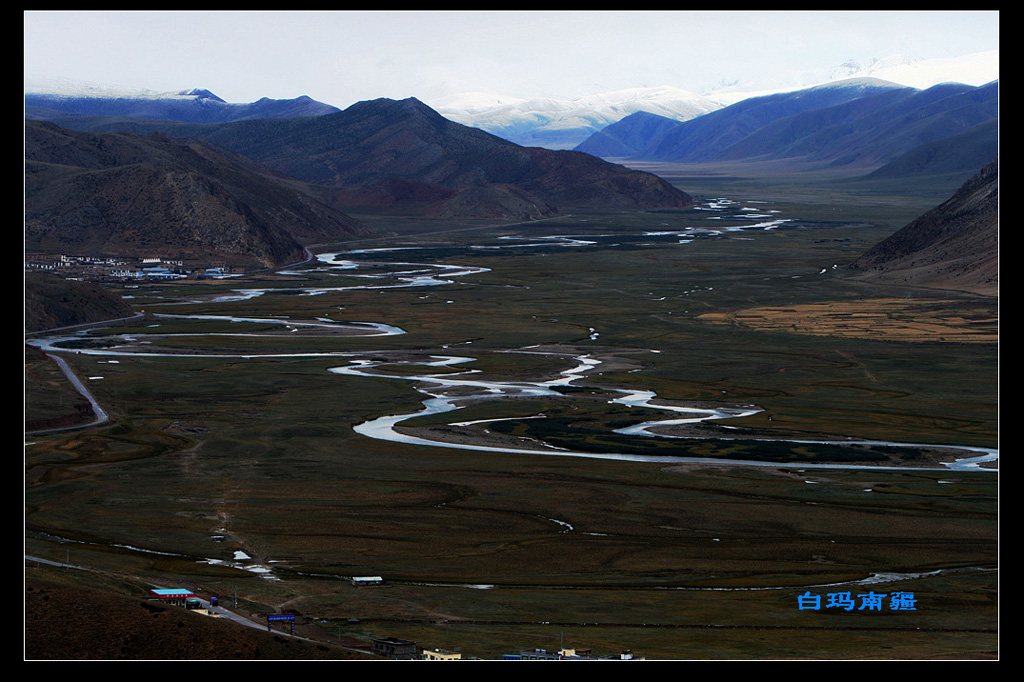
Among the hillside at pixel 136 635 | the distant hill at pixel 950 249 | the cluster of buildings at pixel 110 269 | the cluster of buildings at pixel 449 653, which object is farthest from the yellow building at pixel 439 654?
the cluster of buildings at pixel 110 269

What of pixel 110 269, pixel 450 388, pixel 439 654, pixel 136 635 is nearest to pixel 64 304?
pixel 110 269

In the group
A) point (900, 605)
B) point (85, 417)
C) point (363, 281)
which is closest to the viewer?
point (900, 605)

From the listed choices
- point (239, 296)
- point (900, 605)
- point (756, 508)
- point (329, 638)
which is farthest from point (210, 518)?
point (239, 296)

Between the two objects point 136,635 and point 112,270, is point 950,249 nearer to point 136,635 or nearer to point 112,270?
point 112,270

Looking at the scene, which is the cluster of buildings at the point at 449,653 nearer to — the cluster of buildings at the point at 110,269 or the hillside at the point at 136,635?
the hillside at the point at 136,635

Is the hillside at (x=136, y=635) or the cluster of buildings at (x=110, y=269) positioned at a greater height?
the cluster of buildings at (x=110, y=269)

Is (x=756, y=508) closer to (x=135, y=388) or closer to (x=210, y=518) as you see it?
(x=210, y=518)
